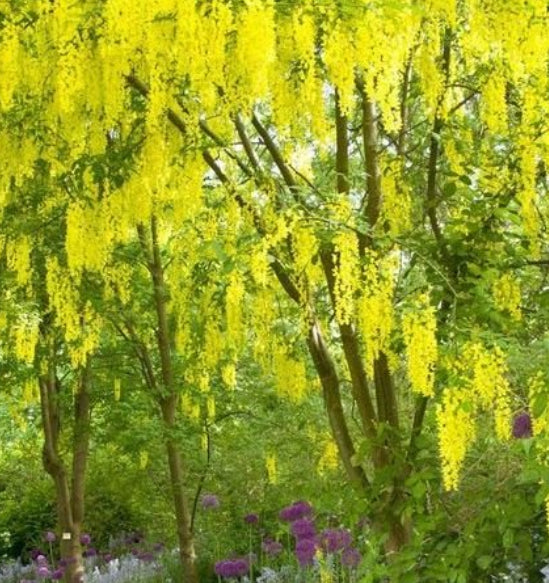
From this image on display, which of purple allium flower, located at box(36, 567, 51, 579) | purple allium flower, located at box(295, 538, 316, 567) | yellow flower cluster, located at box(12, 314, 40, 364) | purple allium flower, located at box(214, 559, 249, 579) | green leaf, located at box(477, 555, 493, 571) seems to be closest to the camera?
green leaf, located at box(477, 555, 493, 571)

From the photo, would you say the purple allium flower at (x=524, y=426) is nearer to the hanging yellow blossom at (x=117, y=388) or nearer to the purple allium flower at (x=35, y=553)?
the hanging yellow blossom at (x=117, y=388)

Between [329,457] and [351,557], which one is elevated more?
[329,457]

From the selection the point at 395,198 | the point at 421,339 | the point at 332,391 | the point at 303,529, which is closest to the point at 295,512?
the point at 303,529

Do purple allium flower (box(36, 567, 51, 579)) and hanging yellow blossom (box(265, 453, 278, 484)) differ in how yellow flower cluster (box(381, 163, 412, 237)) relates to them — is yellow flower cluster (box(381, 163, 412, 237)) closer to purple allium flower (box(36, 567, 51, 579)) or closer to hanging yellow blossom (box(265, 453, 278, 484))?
hanging yellow blossom (box(265, 453, 278, 484))

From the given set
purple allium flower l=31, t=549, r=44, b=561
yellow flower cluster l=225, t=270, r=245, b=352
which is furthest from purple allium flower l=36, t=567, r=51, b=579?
yellow flower cluster l=225, t=270, r=245, b=352

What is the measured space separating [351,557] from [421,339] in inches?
128

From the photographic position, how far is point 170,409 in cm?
768

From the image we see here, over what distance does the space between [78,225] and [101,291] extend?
1857 mm

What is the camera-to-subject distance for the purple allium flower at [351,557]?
6.48 metres

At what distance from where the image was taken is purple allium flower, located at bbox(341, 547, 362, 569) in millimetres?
6482

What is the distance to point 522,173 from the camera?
13.1ft

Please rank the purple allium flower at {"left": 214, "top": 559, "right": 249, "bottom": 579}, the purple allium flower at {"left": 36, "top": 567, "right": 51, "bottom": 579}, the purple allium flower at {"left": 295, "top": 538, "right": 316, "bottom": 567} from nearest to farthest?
1. the purple allium flower at {"left": 295, "top": 538, "right": 316, "bottom": 567}
2. the purple allium flower at {"left": 214, "top": 559, "right": 249, "bottom": 579}
3. the purple allium flower at {"left": 36, "top": 567, "right": 51, "bottom": 579}

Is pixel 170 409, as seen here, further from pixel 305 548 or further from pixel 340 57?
pixel 340 57

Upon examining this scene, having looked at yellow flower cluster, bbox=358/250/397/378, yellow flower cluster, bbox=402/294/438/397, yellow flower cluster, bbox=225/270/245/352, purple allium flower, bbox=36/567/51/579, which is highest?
yellow flower cluster, bbox=225/270/245/352
